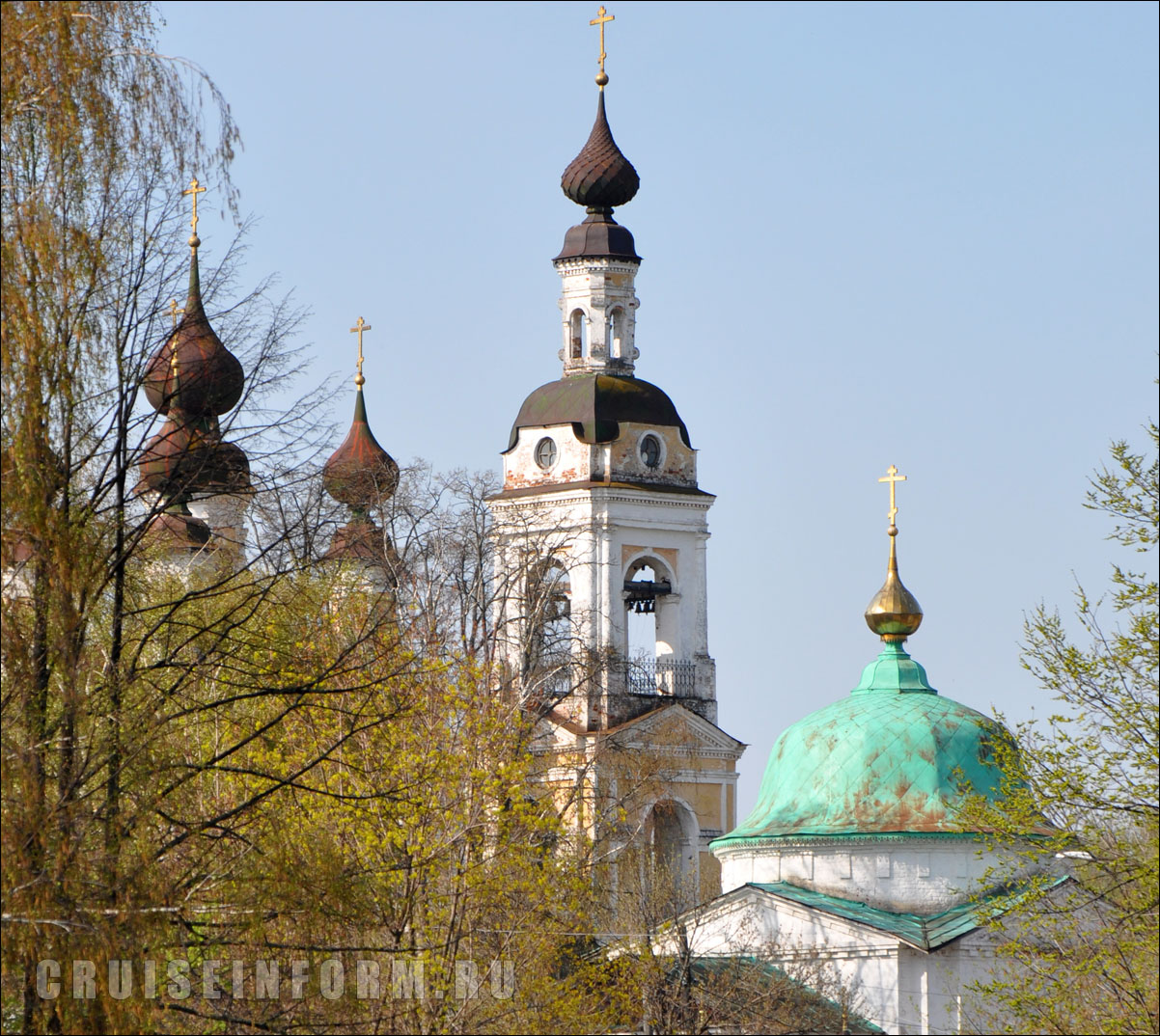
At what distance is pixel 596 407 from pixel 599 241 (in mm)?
2875

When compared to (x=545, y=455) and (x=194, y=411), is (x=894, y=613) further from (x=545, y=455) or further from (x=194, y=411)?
(x=194, y=411)

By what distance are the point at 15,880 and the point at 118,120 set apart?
469cm

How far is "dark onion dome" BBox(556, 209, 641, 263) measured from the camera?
44688 mm

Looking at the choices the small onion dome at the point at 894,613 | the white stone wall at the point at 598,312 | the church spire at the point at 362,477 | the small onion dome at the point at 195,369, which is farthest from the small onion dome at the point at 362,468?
the small onion dome at the point at 195,369

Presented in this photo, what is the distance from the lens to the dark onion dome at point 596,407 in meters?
44.0

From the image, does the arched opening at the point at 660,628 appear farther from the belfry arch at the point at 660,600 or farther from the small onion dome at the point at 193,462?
the small onion dome at the point at 193,462

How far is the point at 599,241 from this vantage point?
4481cm

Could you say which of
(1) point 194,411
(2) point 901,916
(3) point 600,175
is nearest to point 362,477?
(3) point 600,175

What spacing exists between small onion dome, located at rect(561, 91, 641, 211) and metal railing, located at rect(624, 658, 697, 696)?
25.3ft

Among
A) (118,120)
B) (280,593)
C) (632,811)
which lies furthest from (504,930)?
(632,811)

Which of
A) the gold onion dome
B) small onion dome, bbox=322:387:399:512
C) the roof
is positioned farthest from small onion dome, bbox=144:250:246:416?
the roof

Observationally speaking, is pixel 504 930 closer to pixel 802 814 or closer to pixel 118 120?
pixel 118 120

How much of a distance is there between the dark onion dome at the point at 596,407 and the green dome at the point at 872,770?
819 centimetres

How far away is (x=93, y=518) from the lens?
16.2 metres
